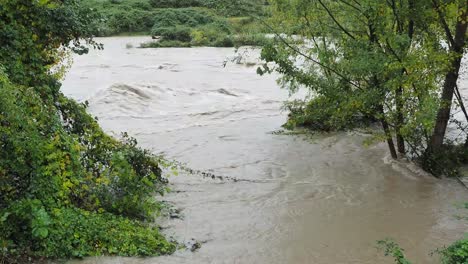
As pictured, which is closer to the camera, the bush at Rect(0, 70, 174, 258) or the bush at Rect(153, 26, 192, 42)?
the bush at Rect(0, 70, 174, 258)

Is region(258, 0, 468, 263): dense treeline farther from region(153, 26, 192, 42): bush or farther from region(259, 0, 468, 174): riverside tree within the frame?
region(153, 26, 192, 42): bush

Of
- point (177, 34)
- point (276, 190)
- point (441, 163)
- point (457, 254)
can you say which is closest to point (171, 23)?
point (177, 34)

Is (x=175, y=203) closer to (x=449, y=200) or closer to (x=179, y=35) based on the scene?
(x=449, y=200)

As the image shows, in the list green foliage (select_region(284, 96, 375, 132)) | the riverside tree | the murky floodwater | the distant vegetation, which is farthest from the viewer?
the distant vegetation

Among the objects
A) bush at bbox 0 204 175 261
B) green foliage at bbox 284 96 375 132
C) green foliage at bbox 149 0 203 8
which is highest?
green foliage at bbox 149 0 203 8

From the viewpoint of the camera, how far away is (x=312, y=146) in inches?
561

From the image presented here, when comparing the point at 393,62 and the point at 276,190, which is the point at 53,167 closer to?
the point at 276,190

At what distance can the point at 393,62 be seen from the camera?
9.20m

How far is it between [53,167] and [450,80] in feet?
25.4

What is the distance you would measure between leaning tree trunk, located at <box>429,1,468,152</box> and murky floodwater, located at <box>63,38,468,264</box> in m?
0.87

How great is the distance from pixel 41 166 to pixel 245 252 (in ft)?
9.71

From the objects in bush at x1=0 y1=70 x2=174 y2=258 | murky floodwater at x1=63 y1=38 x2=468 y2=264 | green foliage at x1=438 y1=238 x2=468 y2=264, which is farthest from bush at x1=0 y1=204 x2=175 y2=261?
green foliage at x1=438 y1=238 x2=468 y2=264

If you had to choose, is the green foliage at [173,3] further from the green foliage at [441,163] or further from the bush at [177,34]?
the green foliage at [441,163]

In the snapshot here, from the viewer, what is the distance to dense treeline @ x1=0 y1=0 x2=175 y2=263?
223 inches
